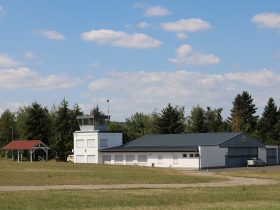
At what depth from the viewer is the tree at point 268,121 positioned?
11381 centimetres

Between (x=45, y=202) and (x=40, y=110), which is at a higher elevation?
(x=40, y=110)

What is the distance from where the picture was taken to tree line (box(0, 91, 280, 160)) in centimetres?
10381

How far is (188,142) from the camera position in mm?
82938

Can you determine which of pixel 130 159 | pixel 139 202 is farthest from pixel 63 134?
pixel 139 202

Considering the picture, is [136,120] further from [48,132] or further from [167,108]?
[48,132]

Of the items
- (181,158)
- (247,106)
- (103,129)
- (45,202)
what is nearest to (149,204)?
(45,202)

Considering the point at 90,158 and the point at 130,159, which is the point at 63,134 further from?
the point at 130,159

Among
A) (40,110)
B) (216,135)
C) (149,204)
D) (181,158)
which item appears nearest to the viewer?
(149,204)

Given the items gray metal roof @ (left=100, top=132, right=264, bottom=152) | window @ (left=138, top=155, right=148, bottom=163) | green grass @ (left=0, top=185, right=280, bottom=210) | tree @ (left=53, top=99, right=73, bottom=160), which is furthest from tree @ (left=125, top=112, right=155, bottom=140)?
green grass @ (left=0, top=185, right=280, bottom=210)

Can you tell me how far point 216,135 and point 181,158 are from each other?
27.4ft

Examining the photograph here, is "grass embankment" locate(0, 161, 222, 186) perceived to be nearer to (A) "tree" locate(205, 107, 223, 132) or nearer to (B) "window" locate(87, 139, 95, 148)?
(B) "window" locate(87, 139, 95, 148)

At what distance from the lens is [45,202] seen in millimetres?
22422

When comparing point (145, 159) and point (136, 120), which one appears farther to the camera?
point (136, 120)

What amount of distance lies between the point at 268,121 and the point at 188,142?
3831cm
